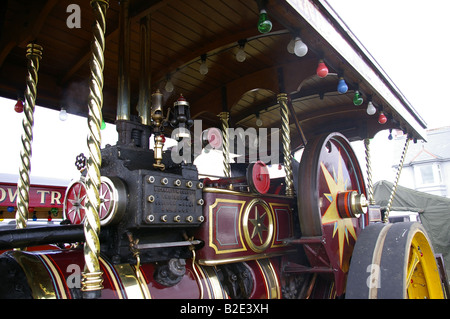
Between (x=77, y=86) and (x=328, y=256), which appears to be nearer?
(x=328, y=256)

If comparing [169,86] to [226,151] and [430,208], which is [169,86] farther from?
[430,208]

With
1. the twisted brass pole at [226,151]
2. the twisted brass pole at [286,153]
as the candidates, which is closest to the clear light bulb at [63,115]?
the twisted brass pole at [226,151]

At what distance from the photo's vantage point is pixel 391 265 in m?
2.12

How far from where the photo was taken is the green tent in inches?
361

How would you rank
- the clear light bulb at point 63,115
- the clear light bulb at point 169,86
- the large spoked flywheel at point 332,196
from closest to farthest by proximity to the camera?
the large spoked flywheel at point 332,196, the clear light bulb at point 63,115, the clear light bulb at point 169,86

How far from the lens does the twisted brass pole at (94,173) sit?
1.25m

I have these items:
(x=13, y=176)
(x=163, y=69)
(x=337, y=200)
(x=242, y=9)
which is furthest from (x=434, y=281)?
(x=13, y=176)

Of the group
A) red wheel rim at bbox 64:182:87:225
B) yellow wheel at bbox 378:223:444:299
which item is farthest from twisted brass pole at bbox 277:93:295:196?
red wheel rim at bbox 64:182:87:225

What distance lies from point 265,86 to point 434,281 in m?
2.26

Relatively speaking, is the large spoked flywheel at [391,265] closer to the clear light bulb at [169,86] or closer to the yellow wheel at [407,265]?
the yellow wheel at [407,265]

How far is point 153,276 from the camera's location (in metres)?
1.71

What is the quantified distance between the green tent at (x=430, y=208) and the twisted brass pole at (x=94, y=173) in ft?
31.4

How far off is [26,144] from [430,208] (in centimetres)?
1018

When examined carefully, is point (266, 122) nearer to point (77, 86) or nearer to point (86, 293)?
point (77, 86)
